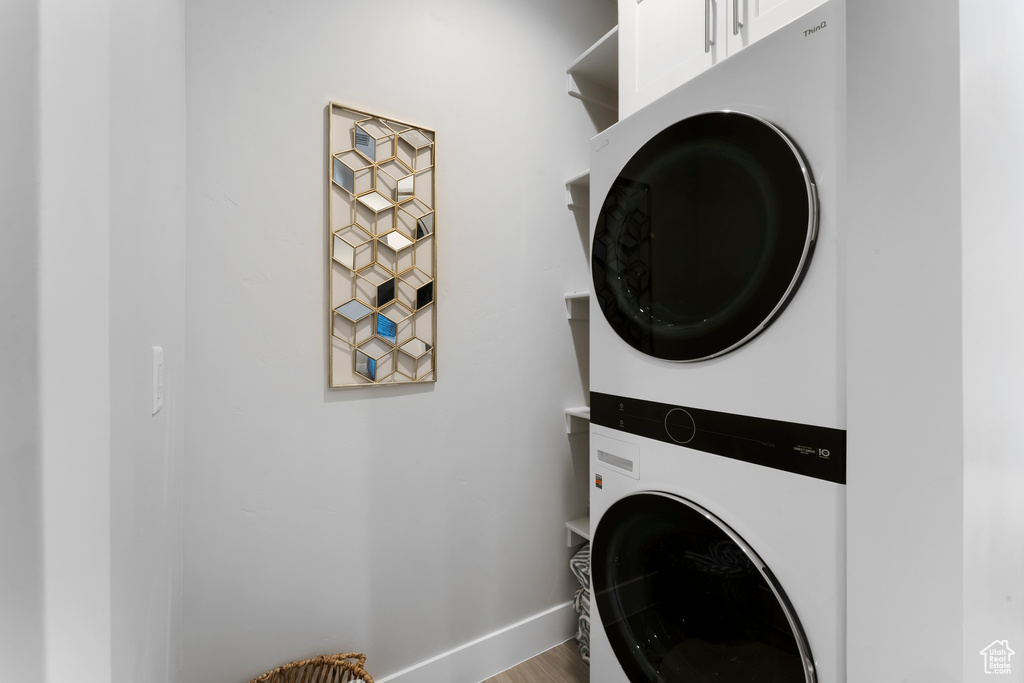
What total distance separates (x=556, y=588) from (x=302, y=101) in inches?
75.9

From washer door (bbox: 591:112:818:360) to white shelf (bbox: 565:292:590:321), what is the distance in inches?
25.7

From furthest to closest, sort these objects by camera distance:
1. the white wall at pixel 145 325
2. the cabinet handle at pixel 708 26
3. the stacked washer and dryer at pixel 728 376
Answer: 1. the cabinet handle at pixel 708 26
2. the stacked washer and dryer at pixel 728 376
3. the white wall at pixel 145 325

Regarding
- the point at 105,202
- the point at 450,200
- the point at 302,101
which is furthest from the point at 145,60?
the point at 450,200

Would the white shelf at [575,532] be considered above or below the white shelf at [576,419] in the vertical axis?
below

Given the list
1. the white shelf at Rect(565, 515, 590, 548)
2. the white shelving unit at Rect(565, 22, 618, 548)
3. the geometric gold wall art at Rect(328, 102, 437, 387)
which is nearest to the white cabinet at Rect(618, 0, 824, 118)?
the white shelving unit at Rect(565, 22, 618, 548)

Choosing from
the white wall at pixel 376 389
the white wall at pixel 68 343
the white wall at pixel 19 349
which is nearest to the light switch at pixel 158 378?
the white wall at pixel 68 343

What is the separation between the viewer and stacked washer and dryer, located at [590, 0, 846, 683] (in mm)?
716

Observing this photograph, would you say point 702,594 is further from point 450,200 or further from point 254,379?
point 450,200

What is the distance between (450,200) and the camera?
153 centimetres

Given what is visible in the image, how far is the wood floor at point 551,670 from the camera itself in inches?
61.6

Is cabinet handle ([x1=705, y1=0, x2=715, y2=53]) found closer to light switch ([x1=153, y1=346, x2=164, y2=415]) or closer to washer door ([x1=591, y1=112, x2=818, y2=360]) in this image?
washer door ([x1=591, y1=112, x2=818, y2=360])

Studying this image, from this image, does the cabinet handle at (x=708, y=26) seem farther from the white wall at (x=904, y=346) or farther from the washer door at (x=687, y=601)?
the washer door at (x=687, y=601)

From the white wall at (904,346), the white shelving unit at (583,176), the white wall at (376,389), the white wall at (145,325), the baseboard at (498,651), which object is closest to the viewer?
the white wall at (145,325)

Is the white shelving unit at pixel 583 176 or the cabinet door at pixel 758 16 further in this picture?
the white shelving unit at pixel 583 176
